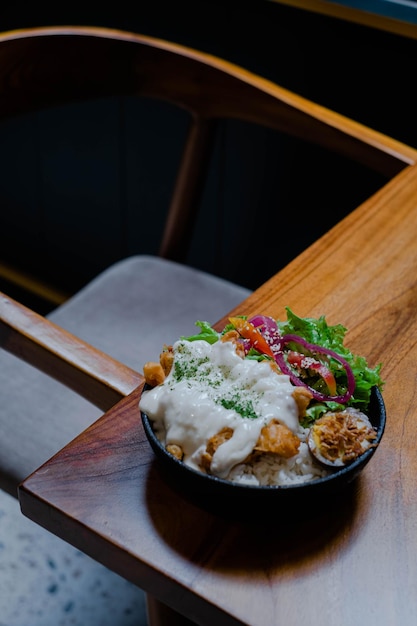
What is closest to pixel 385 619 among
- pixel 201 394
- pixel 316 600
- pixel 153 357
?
pixel 316 600

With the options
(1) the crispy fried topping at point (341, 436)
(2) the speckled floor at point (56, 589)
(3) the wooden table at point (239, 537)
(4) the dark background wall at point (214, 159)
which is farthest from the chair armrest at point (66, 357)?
(4) the dark background wall at point (214, 159)

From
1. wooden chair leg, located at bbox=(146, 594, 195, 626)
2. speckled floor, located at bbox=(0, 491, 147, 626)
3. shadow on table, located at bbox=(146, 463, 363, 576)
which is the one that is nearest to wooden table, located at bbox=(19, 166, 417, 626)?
shadow on table, located at bbox=(146, 463, 363, 576)

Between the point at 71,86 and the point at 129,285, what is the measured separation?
1.38ft

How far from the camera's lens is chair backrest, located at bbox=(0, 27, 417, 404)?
4.75 feet

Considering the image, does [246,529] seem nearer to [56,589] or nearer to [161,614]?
[161,614]

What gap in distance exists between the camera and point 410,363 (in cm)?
97

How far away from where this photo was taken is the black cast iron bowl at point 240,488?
70 centimetres

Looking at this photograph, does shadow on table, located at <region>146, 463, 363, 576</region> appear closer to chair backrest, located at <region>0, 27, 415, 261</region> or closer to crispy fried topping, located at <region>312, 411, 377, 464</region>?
crispy fried topping, located at <region>312, 411, 377, 464</region>

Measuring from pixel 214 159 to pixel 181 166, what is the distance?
0.55 m

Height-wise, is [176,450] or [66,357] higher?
[176,450]

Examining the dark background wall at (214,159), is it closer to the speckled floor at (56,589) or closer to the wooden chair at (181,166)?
the wooden chair at (181,166)

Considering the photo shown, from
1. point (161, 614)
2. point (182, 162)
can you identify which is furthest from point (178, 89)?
point (161, 614)

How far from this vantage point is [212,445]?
0.72m

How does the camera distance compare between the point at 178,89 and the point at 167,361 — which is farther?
the point at 178,89
